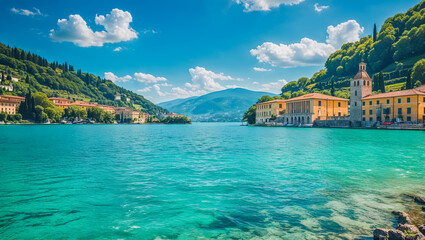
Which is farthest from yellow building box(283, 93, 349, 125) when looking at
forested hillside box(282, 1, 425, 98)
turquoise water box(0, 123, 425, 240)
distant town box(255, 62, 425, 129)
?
turquoise water box(0, 123, 425, 240)

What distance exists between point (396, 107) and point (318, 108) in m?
30.5

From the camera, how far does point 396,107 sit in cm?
6650

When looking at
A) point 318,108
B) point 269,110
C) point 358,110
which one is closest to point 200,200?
point 358,110

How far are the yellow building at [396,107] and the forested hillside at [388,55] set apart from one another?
21.4 metres

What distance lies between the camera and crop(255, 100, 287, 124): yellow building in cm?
11506

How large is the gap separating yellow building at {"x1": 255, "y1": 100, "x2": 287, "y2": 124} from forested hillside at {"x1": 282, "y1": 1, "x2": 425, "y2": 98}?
21.4 meters

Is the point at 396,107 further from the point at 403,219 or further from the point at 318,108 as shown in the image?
the point at 403,219

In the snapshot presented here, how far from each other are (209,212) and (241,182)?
4427 millimetres

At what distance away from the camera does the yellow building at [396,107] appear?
203 ft

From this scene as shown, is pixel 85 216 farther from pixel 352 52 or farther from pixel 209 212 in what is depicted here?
pixel 352 52

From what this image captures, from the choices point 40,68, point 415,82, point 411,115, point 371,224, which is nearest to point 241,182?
point 371,224

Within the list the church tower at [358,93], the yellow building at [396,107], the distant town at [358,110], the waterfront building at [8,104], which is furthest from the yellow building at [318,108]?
the waterfront building at [8,104]

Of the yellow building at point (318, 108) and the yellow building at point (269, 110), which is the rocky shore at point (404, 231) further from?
the yellow building at point (269, 110)

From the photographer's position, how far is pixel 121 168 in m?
16.6
